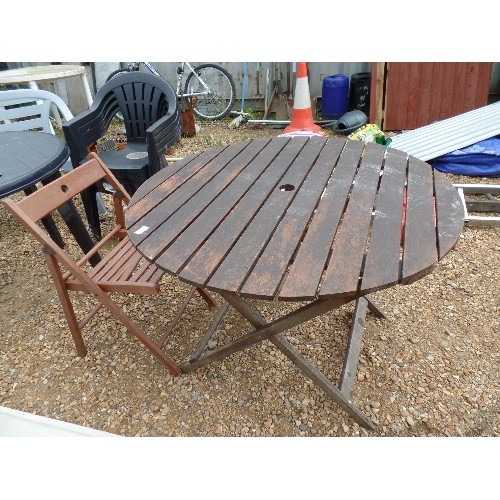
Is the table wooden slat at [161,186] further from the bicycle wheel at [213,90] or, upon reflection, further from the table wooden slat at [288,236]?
the bicycle wheel at [213,90]

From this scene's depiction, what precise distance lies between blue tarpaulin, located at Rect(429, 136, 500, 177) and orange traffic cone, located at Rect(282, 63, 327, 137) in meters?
1.68

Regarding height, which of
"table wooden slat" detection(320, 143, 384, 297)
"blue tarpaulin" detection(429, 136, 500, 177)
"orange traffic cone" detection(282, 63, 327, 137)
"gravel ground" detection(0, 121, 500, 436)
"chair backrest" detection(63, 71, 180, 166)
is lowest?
"gravel ground" detection(0, 121, 500, 436)

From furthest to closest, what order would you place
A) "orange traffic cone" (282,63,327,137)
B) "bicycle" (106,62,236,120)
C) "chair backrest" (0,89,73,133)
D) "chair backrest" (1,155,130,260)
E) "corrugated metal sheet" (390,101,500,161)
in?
"bicycle" (106,62,236,120) < "orange traffic cone" (282,63,327,137) < "corrugated metal sheet" (390,101,500,161) < "chair backrest" (0,89,73,133) < "chair backrest" (1,155,130,260)

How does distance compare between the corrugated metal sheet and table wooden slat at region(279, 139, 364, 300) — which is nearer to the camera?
table wooden slat at region(279, 139, 364, 300)

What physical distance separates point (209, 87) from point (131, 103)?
392 cm

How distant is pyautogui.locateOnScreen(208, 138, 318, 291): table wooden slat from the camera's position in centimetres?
147

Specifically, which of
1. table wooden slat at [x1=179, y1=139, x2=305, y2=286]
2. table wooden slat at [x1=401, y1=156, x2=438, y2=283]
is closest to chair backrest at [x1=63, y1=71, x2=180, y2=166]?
table wooden slat at [x1=179, y1=139, x2=305, y2=286]

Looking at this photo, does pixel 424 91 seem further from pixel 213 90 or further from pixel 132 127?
pixel 132 127

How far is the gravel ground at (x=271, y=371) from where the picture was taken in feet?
6.67

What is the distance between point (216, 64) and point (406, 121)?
351 cm

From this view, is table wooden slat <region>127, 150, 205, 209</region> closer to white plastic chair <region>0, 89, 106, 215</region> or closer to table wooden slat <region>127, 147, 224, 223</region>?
table wooden slat <region>127, 147, 224, 223</region>

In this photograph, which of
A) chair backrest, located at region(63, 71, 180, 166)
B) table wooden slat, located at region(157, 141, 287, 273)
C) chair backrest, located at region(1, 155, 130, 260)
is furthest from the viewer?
chair backrest, located at region(63, 71, 180, 166)

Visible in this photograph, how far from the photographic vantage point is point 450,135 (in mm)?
4602

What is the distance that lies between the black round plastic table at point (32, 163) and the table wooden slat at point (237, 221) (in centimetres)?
140
